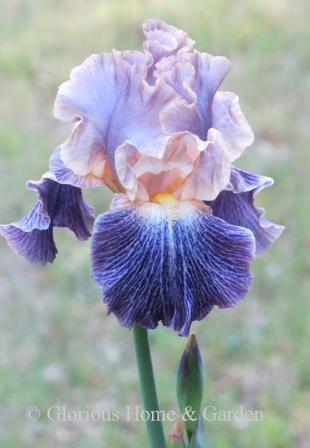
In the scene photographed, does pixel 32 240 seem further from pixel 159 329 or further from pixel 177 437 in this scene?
pixel 159 329

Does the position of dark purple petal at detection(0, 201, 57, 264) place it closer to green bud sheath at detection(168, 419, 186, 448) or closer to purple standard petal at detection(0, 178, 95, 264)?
purple standard petal at detection(0, 178, 95, 264)

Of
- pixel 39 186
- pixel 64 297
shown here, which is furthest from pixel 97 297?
pixel 39 186

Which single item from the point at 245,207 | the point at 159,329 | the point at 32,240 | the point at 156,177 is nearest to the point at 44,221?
the point at 32,240

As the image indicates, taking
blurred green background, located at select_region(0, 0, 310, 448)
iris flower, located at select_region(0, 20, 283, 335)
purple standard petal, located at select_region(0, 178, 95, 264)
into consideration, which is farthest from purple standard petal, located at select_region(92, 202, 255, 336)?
blurred green background, located at select_region(0, 0, 310, 448)

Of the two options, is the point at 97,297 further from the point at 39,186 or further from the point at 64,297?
the point at 39,186

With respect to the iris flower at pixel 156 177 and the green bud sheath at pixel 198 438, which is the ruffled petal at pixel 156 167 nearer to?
the iris flower at pixel 156 177

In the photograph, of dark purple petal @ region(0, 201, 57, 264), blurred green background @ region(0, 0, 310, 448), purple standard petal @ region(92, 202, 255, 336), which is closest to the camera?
purple standard petal @ region(92, 202, 255, 336)

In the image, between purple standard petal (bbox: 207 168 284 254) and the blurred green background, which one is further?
the blurred green background

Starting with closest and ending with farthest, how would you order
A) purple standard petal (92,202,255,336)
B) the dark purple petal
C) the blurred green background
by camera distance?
purple standard petal (92,202,255,336) → the dark purple petal → the blurred green background
